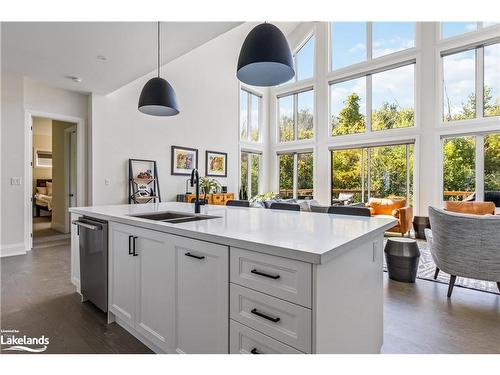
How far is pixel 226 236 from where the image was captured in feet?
4.25

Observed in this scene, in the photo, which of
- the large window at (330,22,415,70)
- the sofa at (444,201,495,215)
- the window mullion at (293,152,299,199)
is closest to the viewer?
the sofa at (444,201,495,215)

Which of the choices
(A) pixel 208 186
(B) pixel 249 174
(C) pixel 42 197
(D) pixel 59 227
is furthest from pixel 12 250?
(B) pixel 249 174

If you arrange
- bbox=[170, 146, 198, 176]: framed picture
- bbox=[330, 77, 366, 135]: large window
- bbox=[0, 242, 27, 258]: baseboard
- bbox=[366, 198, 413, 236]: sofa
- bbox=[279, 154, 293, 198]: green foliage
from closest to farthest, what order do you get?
bbox=[0, 242, 27, 258]: baseboard → bbox=[366, 198, 413, 236]: sofa → bbox=[170, 146, 198, 176]: framed picture → bbox=[330, 77, 366, 135]: large window → bbox=[279, 154, 293, 198]: green foliage

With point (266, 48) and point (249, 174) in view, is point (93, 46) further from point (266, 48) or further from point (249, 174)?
point (249, 174)

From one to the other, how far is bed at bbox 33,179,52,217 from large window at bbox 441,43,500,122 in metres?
10.4

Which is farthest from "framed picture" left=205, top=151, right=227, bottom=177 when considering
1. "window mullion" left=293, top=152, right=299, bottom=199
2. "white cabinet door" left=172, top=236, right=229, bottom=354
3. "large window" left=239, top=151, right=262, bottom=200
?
"white cabinet door" left=172, top=236, right=229, bottom=354

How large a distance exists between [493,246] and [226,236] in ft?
8.61

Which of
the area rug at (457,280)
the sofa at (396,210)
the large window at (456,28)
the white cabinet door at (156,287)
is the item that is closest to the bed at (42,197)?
the white cabinet door at (156,287)

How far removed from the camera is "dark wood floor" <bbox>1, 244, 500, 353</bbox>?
75.0 inches

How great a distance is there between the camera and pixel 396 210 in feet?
19.0

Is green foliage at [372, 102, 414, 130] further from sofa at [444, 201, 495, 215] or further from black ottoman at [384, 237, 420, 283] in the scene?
black ottoman at [384, 237, 420, 283]

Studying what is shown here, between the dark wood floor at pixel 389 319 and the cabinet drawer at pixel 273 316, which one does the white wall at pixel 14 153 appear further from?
the cabinet drawer at pixel 273 316

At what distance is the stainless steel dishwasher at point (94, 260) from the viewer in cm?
217
